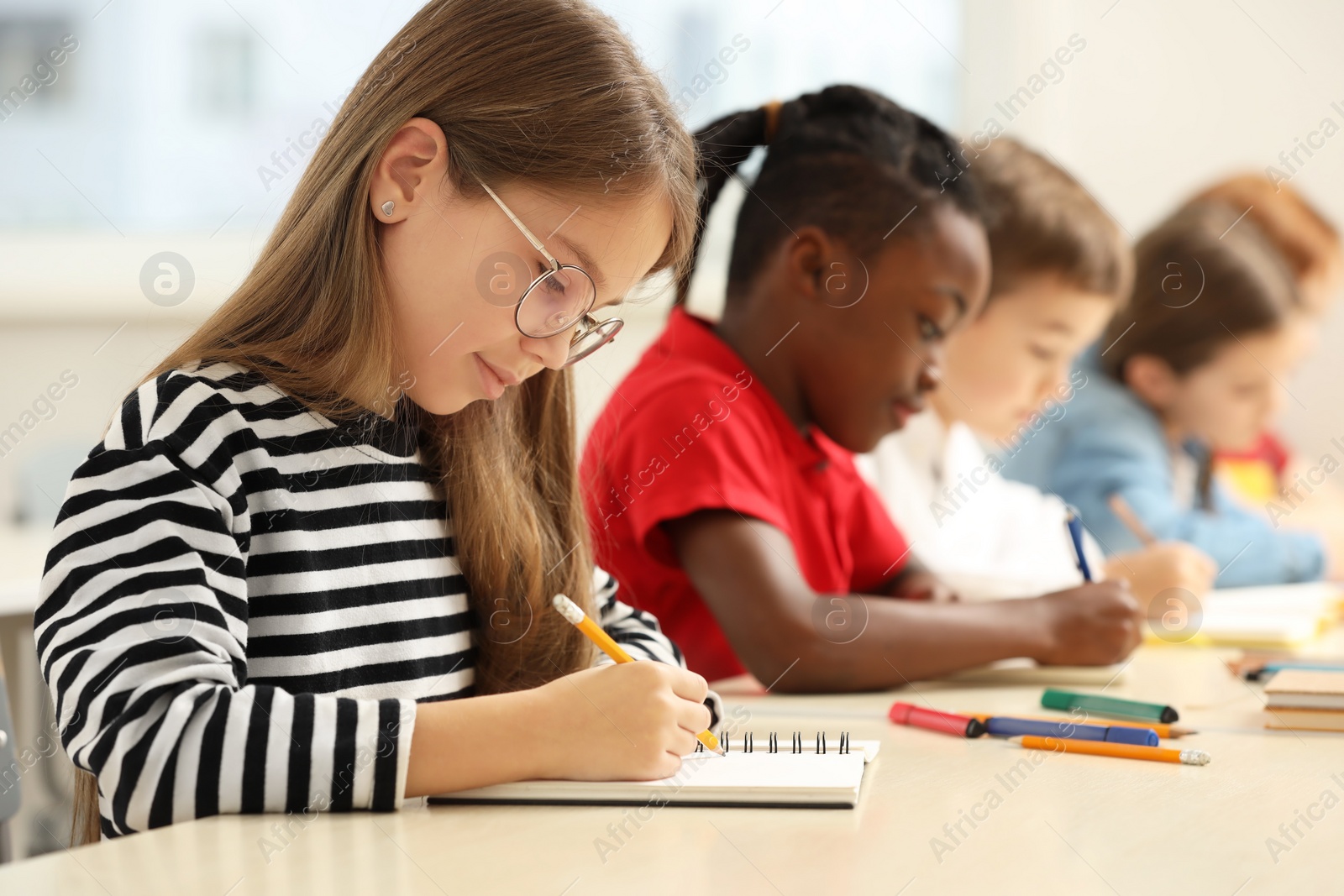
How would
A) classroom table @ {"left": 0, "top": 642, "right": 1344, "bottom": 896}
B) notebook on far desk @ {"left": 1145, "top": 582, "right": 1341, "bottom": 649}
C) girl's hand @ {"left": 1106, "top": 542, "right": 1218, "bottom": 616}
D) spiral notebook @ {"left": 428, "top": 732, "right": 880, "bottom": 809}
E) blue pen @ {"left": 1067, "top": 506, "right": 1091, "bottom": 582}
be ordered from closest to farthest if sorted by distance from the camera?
1. classroom table @ {"left": 0, "top": 642, "right": 1344, "bottom": 896}
2. spiral notebook @ {"left": 428, "top": 732, "right": 880, "bottom": 809}
3. blue pen @ {"left": 1067, "top": 506, "right": 1091, "bottom": 582}
4. notebook on far desk @ {"left": 1145, "top": 582, "right": 1341, "bottom": 649}
5. girl's hand @ {"left": 1106, "top": 542, "right": 1218, "bottom": 616}

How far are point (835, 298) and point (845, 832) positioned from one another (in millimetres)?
736

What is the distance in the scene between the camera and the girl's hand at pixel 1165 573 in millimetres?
1536

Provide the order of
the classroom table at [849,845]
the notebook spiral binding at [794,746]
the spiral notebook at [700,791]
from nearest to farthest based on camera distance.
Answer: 1. the classroom table at [849,845]
2. the spiral notebook at [700,791]
3. the notebook spiral binding at [794,746]

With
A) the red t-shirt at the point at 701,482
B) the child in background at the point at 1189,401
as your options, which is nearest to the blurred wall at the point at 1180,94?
the child in background at the point at 1189,401

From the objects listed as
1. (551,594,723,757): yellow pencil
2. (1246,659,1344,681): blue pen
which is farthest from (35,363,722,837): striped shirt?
(1246,659,1344,681): blue pen

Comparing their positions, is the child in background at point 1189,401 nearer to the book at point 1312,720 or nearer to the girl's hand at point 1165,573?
the girl's hand at point 1165,573

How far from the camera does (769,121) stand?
4.37ft

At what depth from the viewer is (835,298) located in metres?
1.25

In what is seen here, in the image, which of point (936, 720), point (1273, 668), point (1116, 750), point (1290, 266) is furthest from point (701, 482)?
point (1290, 266)

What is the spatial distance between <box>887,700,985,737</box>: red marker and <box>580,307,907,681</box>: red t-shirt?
9.3 inches

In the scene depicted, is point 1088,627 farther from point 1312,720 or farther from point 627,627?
point 627,627

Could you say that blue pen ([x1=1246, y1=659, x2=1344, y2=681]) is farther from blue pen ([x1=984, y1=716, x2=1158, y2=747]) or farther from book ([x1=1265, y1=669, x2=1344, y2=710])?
blue pen ([x1=984, y1=716, x2=1158, y2=747])

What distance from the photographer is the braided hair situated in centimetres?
128

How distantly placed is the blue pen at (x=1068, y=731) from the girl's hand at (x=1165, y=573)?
28.7 inches
